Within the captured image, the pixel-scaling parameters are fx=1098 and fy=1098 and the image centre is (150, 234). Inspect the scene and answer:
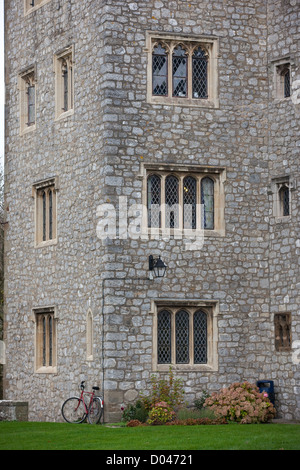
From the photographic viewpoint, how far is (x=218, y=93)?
2508 centimetres

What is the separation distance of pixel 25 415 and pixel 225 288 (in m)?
5.39

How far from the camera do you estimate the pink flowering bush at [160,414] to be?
896 inches

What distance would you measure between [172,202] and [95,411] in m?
4.94

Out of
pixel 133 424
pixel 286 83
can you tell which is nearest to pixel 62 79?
pixel 286 83

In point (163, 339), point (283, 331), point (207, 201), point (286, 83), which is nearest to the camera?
point (163, 339)

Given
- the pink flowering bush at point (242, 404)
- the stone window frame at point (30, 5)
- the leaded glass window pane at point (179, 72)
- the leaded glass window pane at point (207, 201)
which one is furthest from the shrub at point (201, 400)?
the stone window frame at point (30, 5)

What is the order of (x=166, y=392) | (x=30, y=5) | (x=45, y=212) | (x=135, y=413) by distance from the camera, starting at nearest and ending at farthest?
(x=135, y=413), (x=166, y=392), (x=45, y=212), (x=30, y=5)

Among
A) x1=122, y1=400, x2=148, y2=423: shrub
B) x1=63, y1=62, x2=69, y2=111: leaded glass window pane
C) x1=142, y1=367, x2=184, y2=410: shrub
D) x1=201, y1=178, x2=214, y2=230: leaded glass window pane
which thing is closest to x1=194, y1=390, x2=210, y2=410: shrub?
x1=142, y1=367, x2=184, y2=410: shrub

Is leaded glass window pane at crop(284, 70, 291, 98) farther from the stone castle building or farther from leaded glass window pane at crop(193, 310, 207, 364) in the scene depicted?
leaded glass window pane at crop(193, 310, 207, 364)

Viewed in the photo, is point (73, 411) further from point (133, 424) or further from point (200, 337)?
point (200, 337)

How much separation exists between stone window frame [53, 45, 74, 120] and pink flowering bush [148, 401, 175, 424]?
7378mm

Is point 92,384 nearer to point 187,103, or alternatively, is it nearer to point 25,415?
point 25,415

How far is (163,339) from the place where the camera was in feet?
79.6
